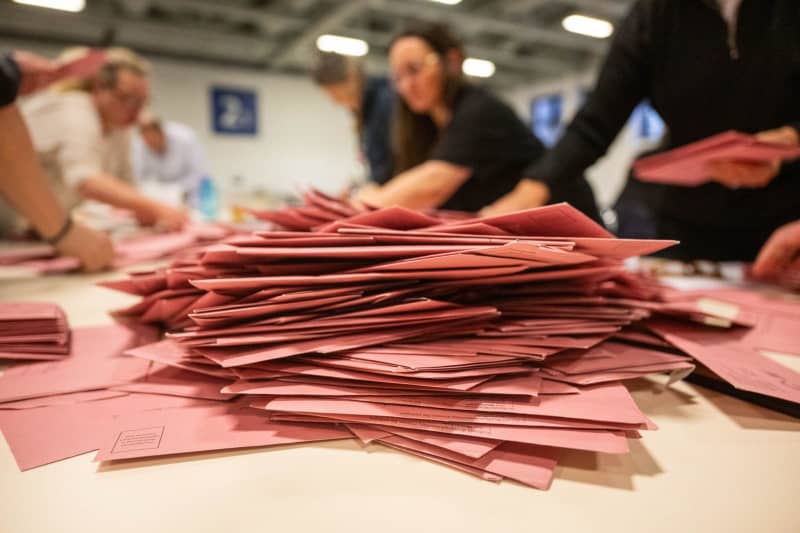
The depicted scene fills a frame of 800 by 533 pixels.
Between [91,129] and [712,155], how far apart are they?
7.30 feet

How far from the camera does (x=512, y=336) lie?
1.72ft

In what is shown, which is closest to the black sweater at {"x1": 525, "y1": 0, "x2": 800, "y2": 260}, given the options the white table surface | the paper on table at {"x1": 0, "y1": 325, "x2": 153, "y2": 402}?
the white table surface

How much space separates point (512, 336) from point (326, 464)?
252 mm

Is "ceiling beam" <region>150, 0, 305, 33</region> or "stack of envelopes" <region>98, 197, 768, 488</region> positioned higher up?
"ceiling beam" <region>150, 0, 305, 33</region>

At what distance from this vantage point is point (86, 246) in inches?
51.4

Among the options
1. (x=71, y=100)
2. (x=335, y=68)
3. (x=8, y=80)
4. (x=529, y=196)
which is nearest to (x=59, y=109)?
(x=71, y=100)

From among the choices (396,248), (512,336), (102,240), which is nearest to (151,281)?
(396,248)

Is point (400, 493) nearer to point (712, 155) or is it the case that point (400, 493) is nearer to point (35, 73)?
point (712, 155)

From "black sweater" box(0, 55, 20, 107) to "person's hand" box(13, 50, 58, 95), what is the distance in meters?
0.29

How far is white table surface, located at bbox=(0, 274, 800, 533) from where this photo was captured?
1.13 ft

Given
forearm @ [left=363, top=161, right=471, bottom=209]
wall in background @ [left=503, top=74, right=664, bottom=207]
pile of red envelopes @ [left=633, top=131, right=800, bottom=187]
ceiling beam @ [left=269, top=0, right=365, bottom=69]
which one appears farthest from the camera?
wall in background @ [left=503, top=74, right=664, bottom=207]

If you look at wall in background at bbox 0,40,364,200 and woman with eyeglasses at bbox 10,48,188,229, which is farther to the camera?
wall in background at bbox 0,40,364,200

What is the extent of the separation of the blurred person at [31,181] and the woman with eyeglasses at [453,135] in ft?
2.74

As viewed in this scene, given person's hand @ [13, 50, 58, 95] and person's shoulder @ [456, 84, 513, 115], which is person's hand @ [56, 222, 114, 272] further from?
person's shoulder @ [456, 84, 513, 115]
